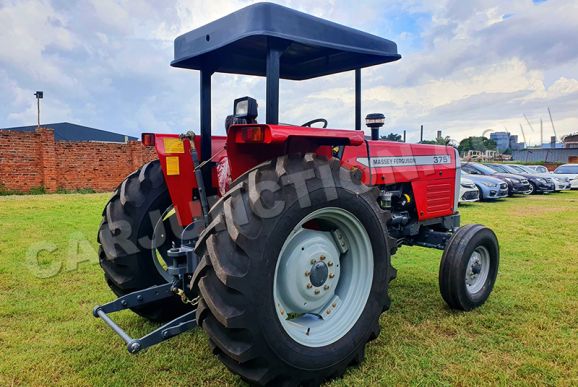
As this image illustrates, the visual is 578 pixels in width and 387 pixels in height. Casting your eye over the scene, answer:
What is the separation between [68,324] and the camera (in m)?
3.28

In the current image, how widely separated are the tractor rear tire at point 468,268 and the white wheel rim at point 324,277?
1147 mm

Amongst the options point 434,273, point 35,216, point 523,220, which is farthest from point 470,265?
point 35,216

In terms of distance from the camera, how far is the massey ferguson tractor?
2092mm

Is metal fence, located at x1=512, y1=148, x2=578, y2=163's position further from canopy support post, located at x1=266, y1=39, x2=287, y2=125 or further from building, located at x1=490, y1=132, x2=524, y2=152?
canopy support post, located at x1=266, y1=39, x2=287, y2=125

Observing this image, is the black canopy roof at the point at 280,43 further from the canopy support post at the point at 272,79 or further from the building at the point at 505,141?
the building at the point at 505,141

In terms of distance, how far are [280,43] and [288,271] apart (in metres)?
1.33

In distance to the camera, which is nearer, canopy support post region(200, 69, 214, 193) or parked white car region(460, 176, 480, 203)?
canopy support post region(200, 69, 214, 193)

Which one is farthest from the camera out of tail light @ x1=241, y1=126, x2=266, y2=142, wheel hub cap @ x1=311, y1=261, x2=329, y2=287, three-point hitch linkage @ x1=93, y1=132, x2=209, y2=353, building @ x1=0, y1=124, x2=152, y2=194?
building @ x1=0, y1=124, x2=152, y2=194

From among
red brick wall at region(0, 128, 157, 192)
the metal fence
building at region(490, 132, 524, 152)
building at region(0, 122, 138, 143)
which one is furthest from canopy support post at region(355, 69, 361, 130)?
building at region(490, 132, 524, 152)

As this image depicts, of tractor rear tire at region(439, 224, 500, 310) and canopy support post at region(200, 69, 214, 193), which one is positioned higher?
canopy support post at region(200, 69, 214, 193)

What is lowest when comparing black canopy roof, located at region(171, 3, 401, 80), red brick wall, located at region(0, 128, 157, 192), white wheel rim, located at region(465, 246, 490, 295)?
white wheel rim, located at region(465, 246, 490, 295)

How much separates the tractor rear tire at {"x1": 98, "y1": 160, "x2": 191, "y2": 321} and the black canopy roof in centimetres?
92

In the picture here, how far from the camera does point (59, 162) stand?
1469 centimetres

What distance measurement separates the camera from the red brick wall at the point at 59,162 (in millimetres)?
13773
